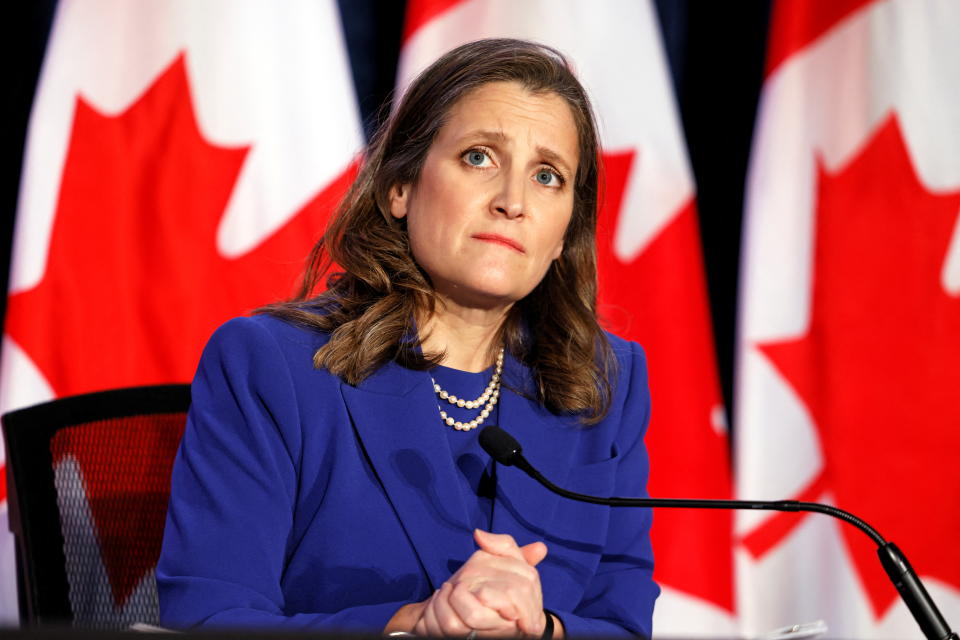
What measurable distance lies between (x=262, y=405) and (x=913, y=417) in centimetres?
173

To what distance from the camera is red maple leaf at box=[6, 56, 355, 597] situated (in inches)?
87.5

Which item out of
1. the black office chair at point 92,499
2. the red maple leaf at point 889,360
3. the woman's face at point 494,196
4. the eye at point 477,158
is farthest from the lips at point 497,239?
the red maple leaf at point 889,360

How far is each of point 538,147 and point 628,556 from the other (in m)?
0.64

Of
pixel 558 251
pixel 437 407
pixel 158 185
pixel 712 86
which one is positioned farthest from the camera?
pixel 712 86

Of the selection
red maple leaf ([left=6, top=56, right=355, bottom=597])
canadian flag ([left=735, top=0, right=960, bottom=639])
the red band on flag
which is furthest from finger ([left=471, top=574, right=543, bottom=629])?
the red band on flag

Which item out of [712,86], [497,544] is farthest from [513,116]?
[712,86]

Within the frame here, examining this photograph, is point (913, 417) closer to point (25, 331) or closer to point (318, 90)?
point (318, 90)

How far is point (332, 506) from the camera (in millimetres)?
1329

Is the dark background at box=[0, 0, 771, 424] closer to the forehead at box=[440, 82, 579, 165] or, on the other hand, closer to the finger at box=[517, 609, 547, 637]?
the forehead at box=[440, 82, 579, 165]

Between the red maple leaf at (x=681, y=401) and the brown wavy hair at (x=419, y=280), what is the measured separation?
76cm

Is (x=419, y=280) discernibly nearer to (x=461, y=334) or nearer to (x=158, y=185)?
(x=461, y=334)

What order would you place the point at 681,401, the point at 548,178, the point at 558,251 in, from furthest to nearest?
the point at 681,401
the point at 558,251
the point at 548,178

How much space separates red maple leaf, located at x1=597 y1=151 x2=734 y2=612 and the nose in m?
0.98

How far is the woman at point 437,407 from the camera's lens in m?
1.24
